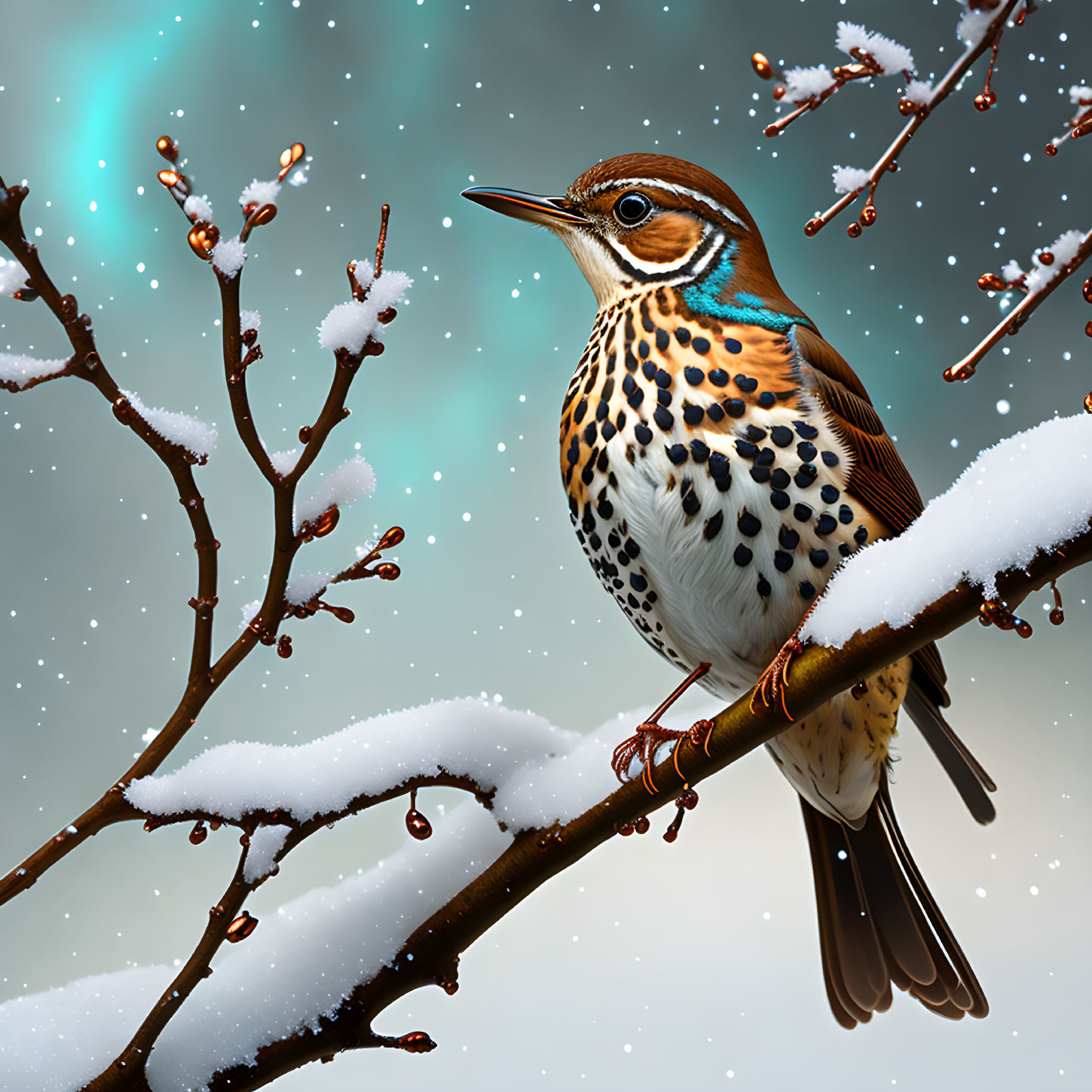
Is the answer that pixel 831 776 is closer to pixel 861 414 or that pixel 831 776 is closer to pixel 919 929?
pixel 919 929

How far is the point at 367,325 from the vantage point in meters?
0.61

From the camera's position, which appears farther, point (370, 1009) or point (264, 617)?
point (370, 1009)

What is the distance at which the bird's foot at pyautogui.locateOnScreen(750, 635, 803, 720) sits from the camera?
713mm

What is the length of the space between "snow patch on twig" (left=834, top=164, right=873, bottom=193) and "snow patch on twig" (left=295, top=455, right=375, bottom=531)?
1.12 ft

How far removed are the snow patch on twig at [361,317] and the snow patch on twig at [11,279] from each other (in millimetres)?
170

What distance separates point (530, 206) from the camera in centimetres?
92

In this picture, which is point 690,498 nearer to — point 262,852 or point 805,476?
point 805,476

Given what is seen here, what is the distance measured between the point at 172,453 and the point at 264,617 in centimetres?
12

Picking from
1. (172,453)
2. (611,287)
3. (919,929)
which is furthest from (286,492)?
(919,929)

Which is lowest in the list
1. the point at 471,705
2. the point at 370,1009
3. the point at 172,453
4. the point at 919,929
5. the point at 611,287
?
the point at 919,929

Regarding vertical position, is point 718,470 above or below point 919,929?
above

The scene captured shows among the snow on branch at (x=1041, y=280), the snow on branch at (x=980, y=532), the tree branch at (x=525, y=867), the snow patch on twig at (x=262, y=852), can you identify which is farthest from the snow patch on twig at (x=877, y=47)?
the snow patch on twig at (x=262, y=852)

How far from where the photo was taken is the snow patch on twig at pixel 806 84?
59 centimetres

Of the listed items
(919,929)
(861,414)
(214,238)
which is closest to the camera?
(214,238)
